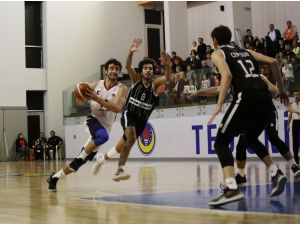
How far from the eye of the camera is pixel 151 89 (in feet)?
26.7

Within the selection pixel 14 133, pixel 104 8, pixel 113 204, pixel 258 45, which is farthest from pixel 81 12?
pixel 113 204

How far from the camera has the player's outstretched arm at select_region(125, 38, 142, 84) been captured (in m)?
7.82

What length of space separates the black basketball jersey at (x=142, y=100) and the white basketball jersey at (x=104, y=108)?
294 millimetres

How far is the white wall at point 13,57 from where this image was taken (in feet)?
80.9

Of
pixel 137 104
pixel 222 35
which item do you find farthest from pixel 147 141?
pixel 222 35

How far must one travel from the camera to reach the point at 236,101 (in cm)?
568

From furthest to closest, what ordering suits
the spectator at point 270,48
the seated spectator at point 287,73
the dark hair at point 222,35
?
the spectator at point 270,48 → the seated spectator at point 287,73 → the dark hair at point 222,35

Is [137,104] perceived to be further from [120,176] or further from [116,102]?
[120,176]

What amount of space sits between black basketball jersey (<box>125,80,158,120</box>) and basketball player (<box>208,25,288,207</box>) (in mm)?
2412

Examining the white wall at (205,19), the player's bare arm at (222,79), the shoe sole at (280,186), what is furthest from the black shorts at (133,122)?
the white wall at (205,19)

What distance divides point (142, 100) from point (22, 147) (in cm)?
1761

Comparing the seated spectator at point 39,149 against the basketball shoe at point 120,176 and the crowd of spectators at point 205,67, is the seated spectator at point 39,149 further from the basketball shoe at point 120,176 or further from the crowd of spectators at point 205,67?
the basketball shoe at point 120,176

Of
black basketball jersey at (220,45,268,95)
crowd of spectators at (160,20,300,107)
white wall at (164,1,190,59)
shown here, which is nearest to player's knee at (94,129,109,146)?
black basketball jersey at (220,45,268,95)

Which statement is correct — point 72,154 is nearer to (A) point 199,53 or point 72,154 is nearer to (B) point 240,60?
(A) point 199,53
